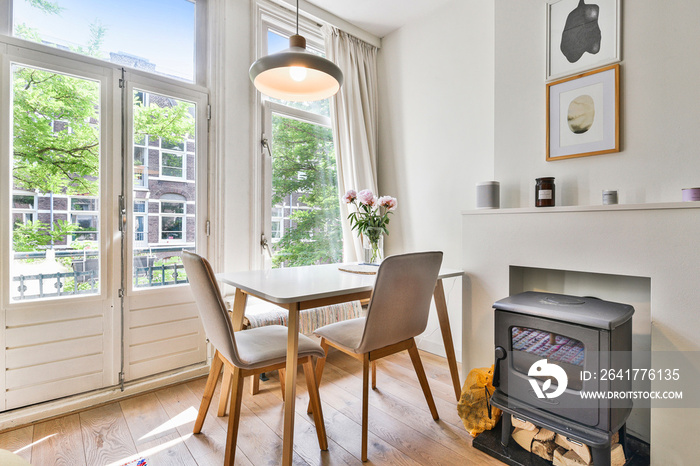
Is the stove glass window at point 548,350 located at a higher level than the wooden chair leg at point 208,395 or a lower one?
higher

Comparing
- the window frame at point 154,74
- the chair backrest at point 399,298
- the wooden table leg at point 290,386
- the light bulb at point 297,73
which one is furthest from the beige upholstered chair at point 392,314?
the window frame at point 154,74

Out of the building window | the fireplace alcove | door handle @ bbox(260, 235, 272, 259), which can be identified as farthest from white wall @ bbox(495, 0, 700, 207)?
the building window

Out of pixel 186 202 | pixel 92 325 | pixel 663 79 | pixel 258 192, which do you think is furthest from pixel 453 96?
pixel 92 325

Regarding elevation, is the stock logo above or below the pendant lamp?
below

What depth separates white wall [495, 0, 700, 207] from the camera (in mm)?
1590

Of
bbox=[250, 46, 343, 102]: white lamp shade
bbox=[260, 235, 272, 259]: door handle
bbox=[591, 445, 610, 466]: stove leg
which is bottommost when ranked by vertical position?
bbox=[591, 445, 610, 466]: stove leg

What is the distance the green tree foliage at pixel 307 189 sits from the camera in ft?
9.19

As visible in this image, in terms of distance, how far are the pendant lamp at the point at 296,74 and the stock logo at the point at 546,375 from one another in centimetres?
159

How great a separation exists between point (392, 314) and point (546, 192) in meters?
1.12

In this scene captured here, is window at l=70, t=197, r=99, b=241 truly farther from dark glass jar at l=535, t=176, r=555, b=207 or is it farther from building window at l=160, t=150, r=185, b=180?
dark glass jar at l=535, t=176, r=555, b=207

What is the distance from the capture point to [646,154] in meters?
1.70

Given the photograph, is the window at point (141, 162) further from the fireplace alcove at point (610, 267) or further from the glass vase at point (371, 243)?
the fireplace alcove at point (610, 267)

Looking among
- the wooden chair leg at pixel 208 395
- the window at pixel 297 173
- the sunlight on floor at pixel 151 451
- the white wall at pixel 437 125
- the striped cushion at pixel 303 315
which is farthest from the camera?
the window at pixel 297 173

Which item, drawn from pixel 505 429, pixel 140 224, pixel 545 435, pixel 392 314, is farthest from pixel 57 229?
pixel 545 435
